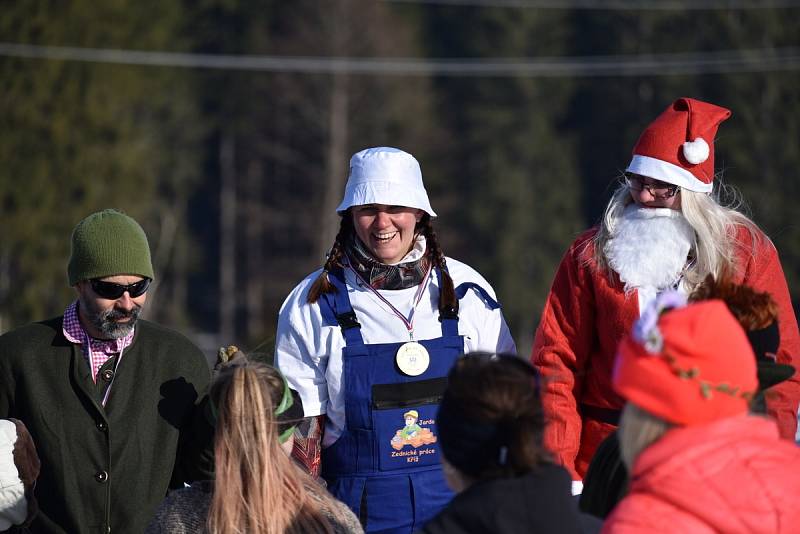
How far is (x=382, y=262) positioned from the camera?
4348 mm

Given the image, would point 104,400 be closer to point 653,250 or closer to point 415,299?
point 415,299

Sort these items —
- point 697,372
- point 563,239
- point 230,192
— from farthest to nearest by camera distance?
point 230,192 → point 563,239 → point 697,372

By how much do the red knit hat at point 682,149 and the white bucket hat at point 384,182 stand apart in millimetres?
759

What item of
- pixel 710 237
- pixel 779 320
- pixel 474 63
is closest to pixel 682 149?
pixel 710 237

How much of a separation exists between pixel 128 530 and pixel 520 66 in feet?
115

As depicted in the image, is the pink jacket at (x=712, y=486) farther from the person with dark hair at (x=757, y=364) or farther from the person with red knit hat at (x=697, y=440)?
the person with dark hair at (x=757, y=364)

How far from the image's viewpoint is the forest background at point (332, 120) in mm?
30047

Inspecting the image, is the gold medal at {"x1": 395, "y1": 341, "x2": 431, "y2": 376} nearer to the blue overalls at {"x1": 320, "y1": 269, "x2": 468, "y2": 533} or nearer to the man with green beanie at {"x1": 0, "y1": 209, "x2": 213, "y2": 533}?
the blue overalls at {"x1": 320, "y1": 269, "x2": 468, "y2": 533}

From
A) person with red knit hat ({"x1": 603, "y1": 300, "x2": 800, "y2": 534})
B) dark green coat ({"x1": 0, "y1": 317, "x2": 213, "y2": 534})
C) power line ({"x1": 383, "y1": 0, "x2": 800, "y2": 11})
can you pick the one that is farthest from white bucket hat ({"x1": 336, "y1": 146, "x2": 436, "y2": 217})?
power line ({"x1": 383, "y1": 0, "x2": 800, "y2": 11})

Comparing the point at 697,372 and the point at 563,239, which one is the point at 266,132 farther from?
the point at 697,372

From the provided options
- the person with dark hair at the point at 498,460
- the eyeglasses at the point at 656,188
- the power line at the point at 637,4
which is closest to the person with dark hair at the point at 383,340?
the eyeglasses at the point at 656,188

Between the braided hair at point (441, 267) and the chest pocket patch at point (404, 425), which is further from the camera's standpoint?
the braided hair at point (441, 267)

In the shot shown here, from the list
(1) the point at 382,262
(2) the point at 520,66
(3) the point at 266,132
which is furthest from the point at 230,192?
(1) the point at 382,262

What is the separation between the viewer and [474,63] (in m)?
40.9
